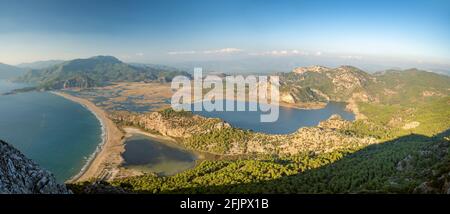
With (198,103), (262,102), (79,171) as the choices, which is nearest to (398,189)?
(79,171)

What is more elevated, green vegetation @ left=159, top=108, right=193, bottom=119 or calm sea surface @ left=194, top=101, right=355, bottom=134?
green vegetation @ left=159, top=108, right=193, bottom=119

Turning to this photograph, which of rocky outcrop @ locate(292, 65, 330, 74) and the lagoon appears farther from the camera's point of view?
rocky outcrop @ locate(292, 65, 330, 74)

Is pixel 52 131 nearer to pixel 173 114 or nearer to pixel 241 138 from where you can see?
pixel 173 114

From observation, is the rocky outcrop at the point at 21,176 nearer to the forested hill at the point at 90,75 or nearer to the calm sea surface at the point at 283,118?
the calm sea surface at the point at 283,118

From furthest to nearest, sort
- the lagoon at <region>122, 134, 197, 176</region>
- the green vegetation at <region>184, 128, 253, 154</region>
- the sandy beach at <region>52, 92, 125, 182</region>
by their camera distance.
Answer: the green vegetation at <region>184, 128, 253, 154</region> → the lagoon at <region>122, 134, 197, 176</region> → the sandy beach at <region>52, 92, 125, 182</region>

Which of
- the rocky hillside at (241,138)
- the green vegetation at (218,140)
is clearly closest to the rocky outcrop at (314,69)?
the rocky hillside at (241,138)

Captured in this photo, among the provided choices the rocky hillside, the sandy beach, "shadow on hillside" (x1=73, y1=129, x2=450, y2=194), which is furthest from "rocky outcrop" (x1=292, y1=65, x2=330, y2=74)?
"shadow on hillside" (x1=73, y1=129, x2=450, y2=194)

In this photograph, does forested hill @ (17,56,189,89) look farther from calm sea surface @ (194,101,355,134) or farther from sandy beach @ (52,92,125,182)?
sandy beach @ (52,92,125,182)
